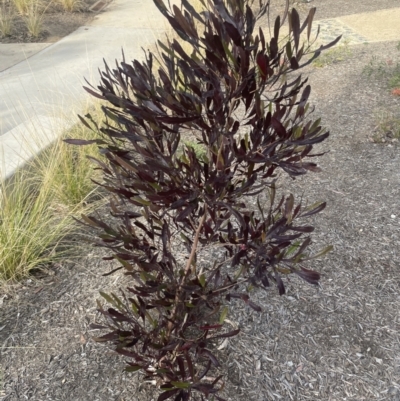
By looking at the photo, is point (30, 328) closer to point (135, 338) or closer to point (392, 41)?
point (135, 338)

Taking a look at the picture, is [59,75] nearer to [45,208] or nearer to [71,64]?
[71,64]

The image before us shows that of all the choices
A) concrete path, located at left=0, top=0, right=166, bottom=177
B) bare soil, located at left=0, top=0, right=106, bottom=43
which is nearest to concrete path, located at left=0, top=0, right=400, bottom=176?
concrete path, located at left=0, top=0, right=166, bottom=177

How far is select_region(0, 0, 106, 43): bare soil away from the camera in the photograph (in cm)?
760

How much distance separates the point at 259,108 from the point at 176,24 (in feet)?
1.14

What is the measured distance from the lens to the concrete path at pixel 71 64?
13.2ft

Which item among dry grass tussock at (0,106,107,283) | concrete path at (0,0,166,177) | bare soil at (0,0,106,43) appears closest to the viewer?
dry grass tussock at (0,106,107,283)

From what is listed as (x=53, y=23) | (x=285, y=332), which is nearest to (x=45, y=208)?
(x=285, y=332)

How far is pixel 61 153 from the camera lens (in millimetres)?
3486

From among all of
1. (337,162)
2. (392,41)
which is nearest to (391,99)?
(337,162)

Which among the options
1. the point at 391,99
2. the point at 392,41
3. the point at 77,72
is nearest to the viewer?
the point at 391,99

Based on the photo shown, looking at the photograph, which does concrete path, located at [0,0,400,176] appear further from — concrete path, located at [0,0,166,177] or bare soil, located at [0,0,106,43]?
bare soil, located at [0,0,106,43]

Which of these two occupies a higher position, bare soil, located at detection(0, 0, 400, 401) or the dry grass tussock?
the dry grass tussock

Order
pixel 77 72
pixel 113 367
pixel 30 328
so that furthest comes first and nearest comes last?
pixel 77 72 → pixel 30 328 → pixel 113 367

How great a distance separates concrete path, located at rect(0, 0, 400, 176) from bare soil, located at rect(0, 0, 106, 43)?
230mm
